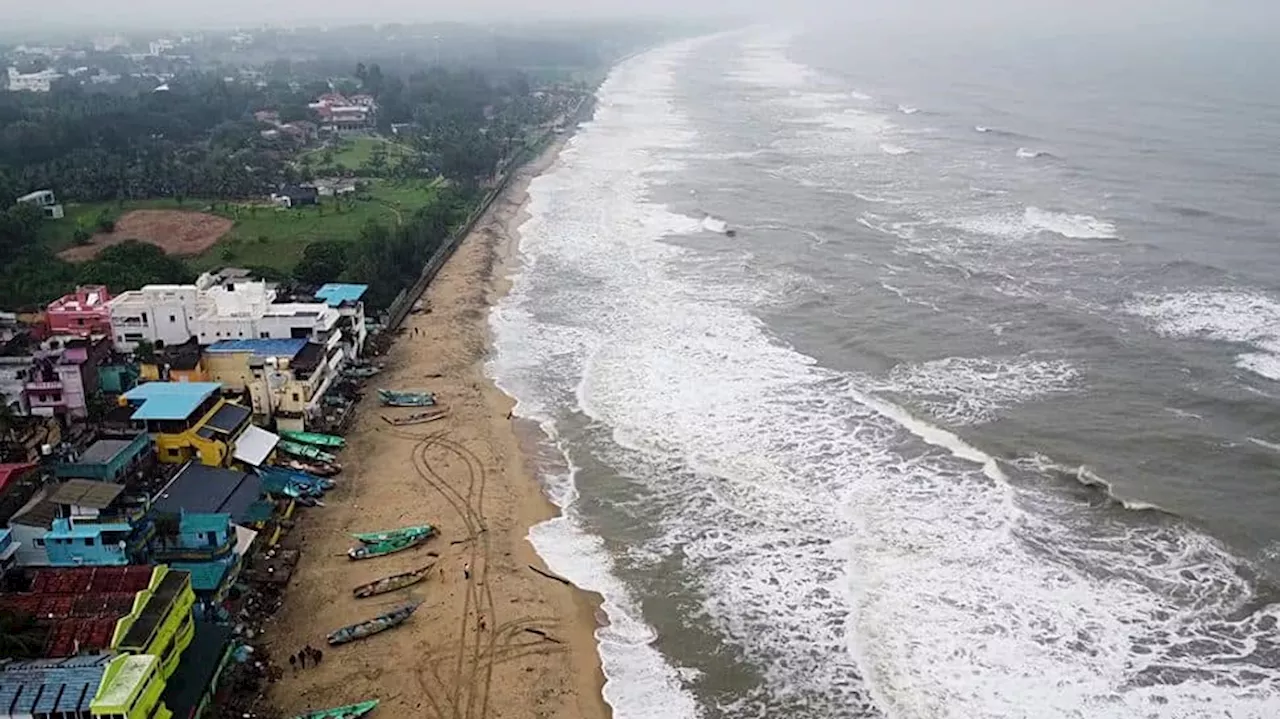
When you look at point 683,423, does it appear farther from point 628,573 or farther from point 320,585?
point 320,585

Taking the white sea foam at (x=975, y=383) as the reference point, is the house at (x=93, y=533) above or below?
above

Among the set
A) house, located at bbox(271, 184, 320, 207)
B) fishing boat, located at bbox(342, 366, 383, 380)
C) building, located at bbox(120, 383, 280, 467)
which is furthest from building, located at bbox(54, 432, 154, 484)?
house, located at bbox(271, 184, 320, 207)

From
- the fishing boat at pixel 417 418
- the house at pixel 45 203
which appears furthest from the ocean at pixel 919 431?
the house at pixel 45 203

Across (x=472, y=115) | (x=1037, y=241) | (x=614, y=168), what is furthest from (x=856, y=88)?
(x=1037, y=241)

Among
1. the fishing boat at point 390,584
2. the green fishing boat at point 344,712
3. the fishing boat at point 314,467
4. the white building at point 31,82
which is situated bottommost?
the green fishing boat at point 344,712

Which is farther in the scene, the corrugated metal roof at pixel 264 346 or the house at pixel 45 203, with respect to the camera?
the house at pixel 45 203

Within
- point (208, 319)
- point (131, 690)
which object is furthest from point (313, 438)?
point (131, 690)

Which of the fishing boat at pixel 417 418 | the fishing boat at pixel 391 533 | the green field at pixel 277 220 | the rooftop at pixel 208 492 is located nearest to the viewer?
the rooftop at pixel 208 492

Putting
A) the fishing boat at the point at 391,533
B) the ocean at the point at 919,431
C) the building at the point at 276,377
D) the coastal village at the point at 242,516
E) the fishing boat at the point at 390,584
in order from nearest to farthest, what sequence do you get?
the coastal village at the point at 242,516
the ocean at the point at 919,431
the fishing boat at the point at 390,584
the fishing boat at the point at 391,533
the building at the point at 276,377

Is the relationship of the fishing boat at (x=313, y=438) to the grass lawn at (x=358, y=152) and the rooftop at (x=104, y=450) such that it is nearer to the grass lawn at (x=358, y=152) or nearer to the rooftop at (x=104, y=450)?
the rooftop at (x=104, y=450)
